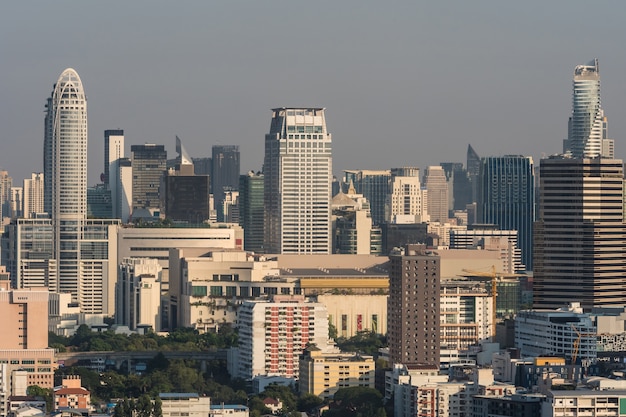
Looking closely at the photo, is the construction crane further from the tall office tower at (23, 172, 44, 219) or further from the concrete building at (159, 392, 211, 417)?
the tall office tower at (23, 172, 44, 219)

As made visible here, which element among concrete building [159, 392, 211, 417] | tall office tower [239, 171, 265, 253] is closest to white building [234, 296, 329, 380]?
concrete building [159, 392, 211, 417]

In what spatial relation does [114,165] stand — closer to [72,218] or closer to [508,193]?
[508,193]

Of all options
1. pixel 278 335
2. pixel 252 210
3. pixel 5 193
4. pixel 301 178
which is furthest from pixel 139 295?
pixel 5 193

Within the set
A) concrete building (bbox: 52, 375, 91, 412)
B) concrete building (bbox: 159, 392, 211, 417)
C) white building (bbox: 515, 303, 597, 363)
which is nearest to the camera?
concrete building (bbox: 159, 392, 211, 417)

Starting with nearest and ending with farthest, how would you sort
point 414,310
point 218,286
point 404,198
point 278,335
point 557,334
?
point 414,310 → point 557,334 → point 278,335 → point 218,286 → point 404,198

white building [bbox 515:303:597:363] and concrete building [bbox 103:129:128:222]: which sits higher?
concrete building [bbox 103:129:128:222]

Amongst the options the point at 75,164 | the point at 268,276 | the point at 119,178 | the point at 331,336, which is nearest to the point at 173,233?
the point at 75,164

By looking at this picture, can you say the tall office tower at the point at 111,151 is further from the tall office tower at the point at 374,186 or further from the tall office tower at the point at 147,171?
the tall office tower at the point at 374,186
